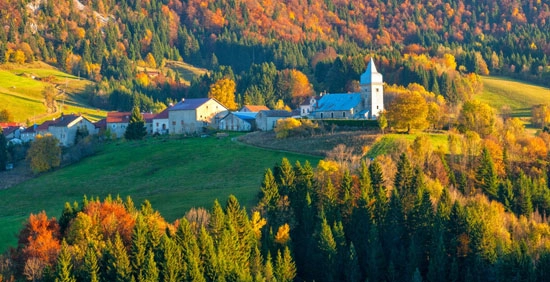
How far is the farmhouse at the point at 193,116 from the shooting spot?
4045 inches

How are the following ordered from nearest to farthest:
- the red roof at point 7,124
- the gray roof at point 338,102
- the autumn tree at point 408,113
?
the autumn tree at point 408,113 → the gray roof at point 338,102 → the red roof at point 7,124

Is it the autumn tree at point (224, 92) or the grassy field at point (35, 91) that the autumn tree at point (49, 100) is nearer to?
the grassy field at point (35, 91)

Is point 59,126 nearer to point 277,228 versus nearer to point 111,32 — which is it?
point 277,228

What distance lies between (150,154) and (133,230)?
3503 centimetres

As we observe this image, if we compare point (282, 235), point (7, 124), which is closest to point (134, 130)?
point (7, 124)

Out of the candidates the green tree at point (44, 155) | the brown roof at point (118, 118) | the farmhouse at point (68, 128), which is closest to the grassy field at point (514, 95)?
the brown roof at point (118, 118)

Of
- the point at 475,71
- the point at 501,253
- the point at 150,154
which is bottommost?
the point at 501,253

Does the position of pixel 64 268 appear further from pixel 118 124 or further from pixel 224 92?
pixel 224 92

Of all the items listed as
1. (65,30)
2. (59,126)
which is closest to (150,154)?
(59,126)

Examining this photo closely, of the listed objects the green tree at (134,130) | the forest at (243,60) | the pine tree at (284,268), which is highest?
the forest at (243,60)

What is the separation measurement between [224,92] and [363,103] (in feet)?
114

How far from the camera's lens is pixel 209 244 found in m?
55.6

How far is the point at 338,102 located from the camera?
100938 millimetres

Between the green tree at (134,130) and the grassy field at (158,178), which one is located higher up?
the green tree at (134,130)
